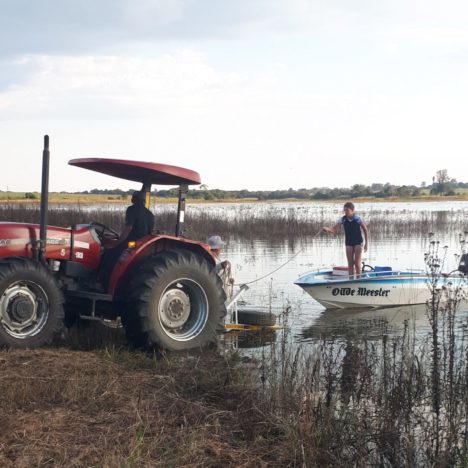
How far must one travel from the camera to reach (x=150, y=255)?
8.07m

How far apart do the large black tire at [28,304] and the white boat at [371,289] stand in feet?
20.2

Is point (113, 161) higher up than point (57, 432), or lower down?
higher up

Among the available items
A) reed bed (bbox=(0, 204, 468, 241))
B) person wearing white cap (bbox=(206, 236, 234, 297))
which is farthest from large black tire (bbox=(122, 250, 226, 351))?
reed bed (bbox=(0, 204, 468, 241))

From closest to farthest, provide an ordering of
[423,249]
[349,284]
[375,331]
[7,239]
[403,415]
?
[403,415] → [7,239] → [375,331] → [349,284] → [423,249]

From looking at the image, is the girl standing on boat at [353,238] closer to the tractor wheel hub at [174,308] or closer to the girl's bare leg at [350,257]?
the girl's bare leg at [350,257]

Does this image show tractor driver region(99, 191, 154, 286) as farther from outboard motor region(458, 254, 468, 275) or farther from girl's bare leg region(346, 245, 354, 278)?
girl's bare leg region(346, 245, 354, 278)

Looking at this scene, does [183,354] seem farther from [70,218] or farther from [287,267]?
[70,218]

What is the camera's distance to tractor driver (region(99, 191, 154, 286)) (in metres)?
8.12

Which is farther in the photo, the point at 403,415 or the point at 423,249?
the point at 423,249

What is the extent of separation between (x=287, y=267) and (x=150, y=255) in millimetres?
10165

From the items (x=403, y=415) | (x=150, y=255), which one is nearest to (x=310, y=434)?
(x=403, y=415)

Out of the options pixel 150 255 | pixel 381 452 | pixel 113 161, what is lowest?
pixel 381 452

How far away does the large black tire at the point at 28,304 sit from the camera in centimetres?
709

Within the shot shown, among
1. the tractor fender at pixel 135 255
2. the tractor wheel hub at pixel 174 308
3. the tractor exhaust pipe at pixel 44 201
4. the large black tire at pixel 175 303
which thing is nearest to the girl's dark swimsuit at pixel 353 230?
the large black tire at pixel 175 303
